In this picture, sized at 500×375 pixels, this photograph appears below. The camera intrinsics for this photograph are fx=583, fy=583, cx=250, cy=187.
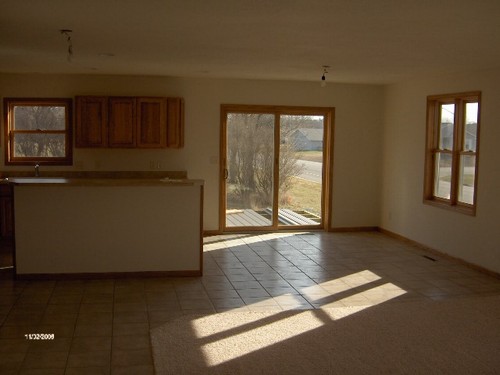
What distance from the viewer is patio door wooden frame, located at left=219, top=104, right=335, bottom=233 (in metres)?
Result: 8.43

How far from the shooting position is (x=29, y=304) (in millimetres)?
4973

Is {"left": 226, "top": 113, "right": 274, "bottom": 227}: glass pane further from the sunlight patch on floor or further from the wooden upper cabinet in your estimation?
the sunlight patch on floor

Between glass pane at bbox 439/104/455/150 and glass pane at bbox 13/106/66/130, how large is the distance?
199 inches

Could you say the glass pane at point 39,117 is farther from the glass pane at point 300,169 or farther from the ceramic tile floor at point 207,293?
the glass pane at point 300,169

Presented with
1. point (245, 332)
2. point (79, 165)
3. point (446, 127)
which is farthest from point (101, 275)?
point (446, 127)

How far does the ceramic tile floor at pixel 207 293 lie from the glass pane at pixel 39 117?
9.02ft

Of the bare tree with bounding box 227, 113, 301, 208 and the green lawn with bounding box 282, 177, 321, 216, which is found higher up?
the bare tree with bounding box 227, 113, 301, 208

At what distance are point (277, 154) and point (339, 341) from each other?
470cm

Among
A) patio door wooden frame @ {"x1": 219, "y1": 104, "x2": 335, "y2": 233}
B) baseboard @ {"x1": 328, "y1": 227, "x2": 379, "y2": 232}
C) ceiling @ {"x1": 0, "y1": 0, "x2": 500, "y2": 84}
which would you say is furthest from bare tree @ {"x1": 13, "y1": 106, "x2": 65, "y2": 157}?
baseboard @ {"x1": 328, "y1": 227, "x2": 379, "y2": 232}

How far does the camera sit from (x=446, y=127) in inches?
292

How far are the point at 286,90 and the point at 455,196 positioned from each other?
9.41 ft

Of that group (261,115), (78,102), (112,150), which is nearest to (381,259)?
(261,115)

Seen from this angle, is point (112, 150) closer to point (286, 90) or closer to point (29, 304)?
point (286, 90)

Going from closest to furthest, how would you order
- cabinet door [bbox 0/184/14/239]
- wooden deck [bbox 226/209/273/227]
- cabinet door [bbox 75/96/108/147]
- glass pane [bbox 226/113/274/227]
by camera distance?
cabinet door [bbox 0/184/14/239]
cabinet door [bbox 75/96/108/147]
glass pane [bbox 226/113/274/227]
wooden deck [bbox 226/209/273/227]
